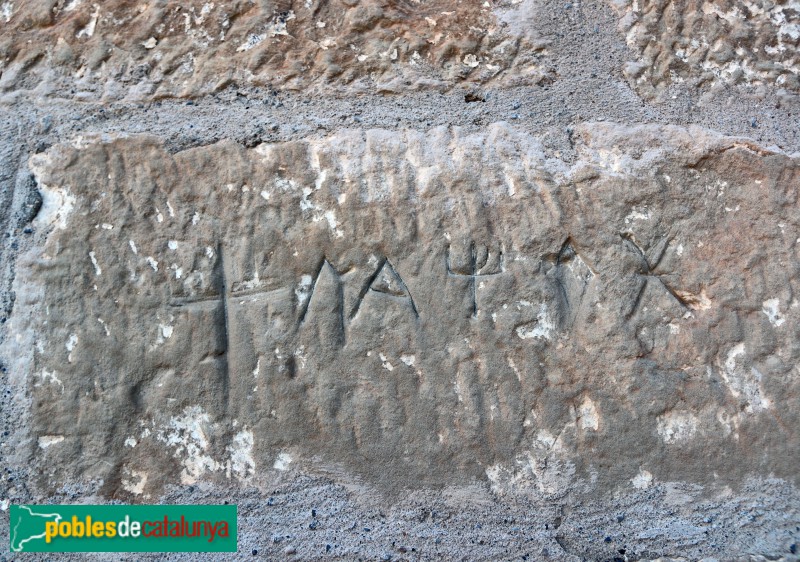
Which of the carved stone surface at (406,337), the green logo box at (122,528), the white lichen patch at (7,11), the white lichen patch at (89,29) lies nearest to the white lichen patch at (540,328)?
the carved stone surface at (406,337)

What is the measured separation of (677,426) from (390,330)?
0.45m

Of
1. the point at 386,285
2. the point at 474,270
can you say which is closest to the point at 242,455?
the point at 386,285

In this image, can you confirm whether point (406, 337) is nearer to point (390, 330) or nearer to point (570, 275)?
point (390, 330)

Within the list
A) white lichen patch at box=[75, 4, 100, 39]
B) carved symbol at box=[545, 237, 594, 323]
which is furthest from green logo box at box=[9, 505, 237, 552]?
white lichen patch at box=[75, 4, 100, 39]

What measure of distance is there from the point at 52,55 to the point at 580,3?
851mm

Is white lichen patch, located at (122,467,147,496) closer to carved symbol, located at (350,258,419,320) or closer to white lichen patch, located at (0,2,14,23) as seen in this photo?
carved symbol, located at (350,258,419,320)

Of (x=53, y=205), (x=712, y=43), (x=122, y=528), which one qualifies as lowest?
(x=122, y=528)

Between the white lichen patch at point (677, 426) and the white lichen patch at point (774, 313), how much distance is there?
188 millimetres

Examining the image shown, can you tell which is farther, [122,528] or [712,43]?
[712,43]

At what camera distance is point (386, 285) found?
3.44 feet

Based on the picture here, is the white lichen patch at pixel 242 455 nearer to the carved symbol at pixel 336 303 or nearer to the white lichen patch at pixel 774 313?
the carved symbol at pixel 336 303

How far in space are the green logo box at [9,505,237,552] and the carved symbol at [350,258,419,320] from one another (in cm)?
36

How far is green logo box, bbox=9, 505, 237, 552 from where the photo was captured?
102 cm

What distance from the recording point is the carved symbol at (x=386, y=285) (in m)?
1.05
